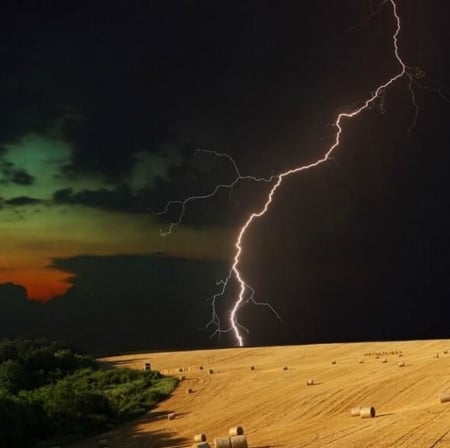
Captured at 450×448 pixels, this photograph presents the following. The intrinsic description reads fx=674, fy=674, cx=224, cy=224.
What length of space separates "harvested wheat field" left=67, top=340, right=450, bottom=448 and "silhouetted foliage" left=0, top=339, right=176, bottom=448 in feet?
3.90

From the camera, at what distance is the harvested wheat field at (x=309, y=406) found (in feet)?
46.4

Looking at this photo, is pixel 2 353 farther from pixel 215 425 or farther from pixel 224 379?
pixel 215 425

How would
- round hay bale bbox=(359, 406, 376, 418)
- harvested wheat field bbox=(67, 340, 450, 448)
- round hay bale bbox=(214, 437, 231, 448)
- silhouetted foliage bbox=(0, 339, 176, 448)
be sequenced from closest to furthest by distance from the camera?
harvested wheat field bbox=(67, 340, 450, 448) < round hay bale bbox=(214, 437, 231, 448) < round hay bale bbox=(359, 406, 376, 418) < silhouetted foliage bbox=(0, 339, 176, 448)

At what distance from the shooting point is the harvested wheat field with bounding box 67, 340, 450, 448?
14.1m

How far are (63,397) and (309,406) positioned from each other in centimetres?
891

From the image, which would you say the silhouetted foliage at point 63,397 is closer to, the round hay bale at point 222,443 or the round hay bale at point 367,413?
the round hay bale at point 222,443

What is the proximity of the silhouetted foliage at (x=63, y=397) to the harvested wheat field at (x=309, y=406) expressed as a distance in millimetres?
1188

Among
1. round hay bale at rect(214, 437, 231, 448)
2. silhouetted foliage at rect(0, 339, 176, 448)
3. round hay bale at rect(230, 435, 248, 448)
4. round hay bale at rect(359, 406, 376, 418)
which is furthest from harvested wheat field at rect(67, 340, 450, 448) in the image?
silhouetted foliage at rect(0, 339, 176, 448)

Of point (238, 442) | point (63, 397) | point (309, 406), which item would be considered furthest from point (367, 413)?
point (63, 397)

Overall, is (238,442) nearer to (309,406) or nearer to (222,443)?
(222,443)

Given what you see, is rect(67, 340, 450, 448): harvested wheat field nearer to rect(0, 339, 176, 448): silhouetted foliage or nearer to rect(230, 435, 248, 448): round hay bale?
rect(230, 435, 248, 448): round hay bale

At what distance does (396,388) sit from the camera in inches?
843

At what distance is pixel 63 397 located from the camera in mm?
23703

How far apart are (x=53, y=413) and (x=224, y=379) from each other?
384 inches
